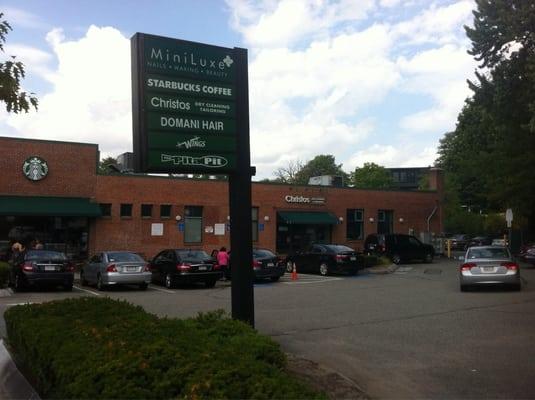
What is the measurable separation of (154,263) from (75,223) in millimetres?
7664

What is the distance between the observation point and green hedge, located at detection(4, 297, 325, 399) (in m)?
4.59

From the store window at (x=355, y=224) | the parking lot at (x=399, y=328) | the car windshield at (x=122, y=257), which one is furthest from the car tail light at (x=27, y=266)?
the store window at (x=355, y=224)

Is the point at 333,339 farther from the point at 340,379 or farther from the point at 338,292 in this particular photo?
the point at 338,292

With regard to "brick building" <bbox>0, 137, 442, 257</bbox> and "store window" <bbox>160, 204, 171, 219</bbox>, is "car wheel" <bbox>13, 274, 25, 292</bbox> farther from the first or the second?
"store window" <bbox>160, 204, 171, 219</bbox>

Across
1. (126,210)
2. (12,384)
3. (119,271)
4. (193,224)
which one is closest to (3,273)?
(119,271)

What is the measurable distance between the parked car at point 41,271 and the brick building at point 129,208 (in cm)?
710

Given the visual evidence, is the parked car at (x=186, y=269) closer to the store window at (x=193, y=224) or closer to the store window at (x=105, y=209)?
the store window at (x=105, y=209)

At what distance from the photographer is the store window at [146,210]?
3037 cm

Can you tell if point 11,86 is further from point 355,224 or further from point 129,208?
point 355,224

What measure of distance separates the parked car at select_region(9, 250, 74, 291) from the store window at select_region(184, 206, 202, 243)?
1149 cm


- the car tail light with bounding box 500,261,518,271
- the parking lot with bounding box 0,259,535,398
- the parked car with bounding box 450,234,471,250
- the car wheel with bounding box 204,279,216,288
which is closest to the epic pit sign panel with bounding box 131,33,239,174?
the parking lot with bounding box 0,259,535,398

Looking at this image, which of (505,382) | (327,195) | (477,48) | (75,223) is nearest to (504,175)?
(477,48)

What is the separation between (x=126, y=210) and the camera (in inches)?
1180

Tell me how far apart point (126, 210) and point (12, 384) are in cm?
2341
